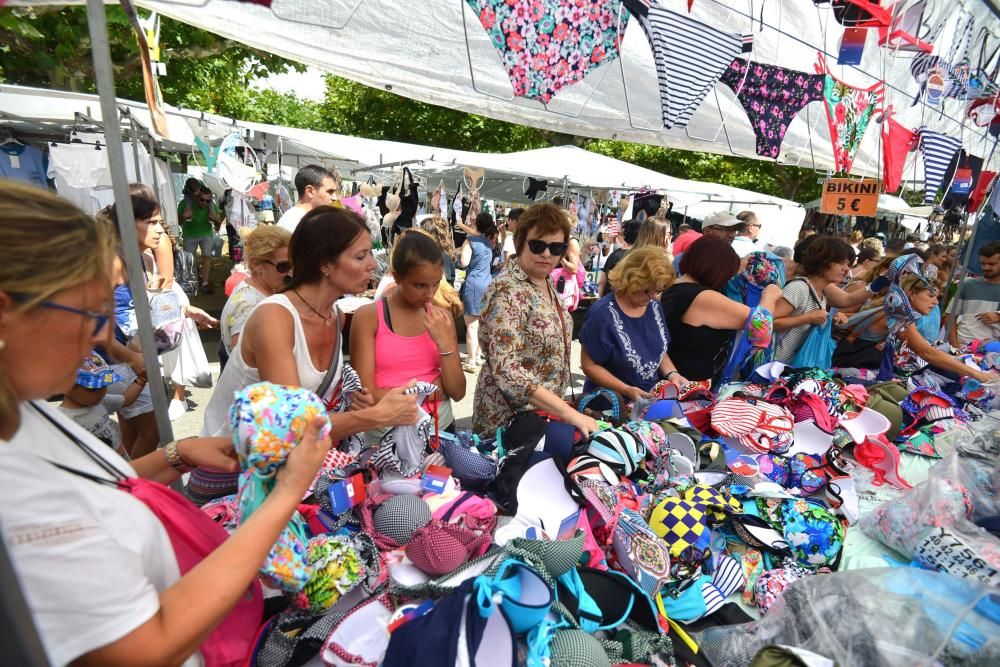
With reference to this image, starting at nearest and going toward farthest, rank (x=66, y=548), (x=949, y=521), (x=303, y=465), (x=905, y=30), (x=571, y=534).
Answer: (x=66, y=548), (x=303, y=465), (x=571, y=534), (x=949, y=521), (x=905, y=30)

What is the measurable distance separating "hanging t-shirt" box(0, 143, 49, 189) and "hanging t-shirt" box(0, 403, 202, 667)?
7.58 m

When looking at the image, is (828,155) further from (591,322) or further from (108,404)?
(108,404)

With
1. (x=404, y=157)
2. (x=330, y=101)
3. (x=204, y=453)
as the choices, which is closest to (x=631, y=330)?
(x=204, y=453)

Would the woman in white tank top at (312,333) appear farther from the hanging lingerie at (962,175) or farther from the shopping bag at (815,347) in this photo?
the hanging lingerie at (962,175)

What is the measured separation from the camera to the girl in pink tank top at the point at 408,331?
76.9 inches

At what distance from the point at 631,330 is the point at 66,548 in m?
2.37

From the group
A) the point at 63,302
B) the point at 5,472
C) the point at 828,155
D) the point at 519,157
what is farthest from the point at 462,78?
the point at 519,157

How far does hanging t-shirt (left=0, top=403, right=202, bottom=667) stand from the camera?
575 millimetres

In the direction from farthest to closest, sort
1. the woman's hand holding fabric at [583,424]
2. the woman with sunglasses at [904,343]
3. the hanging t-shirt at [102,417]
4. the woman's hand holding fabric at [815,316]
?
the woman with sunglasses at [904,343] < the woman's hand holding fabric at [815,316] < the hanging t-shirt at [102,417] < the woman's hand holding fabric at [583,424]

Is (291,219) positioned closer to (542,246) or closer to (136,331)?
(136,331)

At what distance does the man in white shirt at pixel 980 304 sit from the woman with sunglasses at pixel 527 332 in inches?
173

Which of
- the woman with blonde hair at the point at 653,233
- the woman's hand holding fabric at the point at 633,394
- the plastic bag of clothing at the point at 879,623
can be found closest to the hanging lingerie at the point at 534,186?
the woman with blonde hair at the point at 653,233

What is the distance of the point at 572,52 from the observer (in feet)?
8.07

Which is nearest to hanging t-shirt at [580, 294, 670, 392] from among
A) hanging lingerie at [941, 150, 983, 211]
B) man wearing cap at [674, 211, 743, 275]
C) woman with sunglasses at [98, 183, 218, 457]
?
woman with sunglasses at [98, 183, 218, 457]
